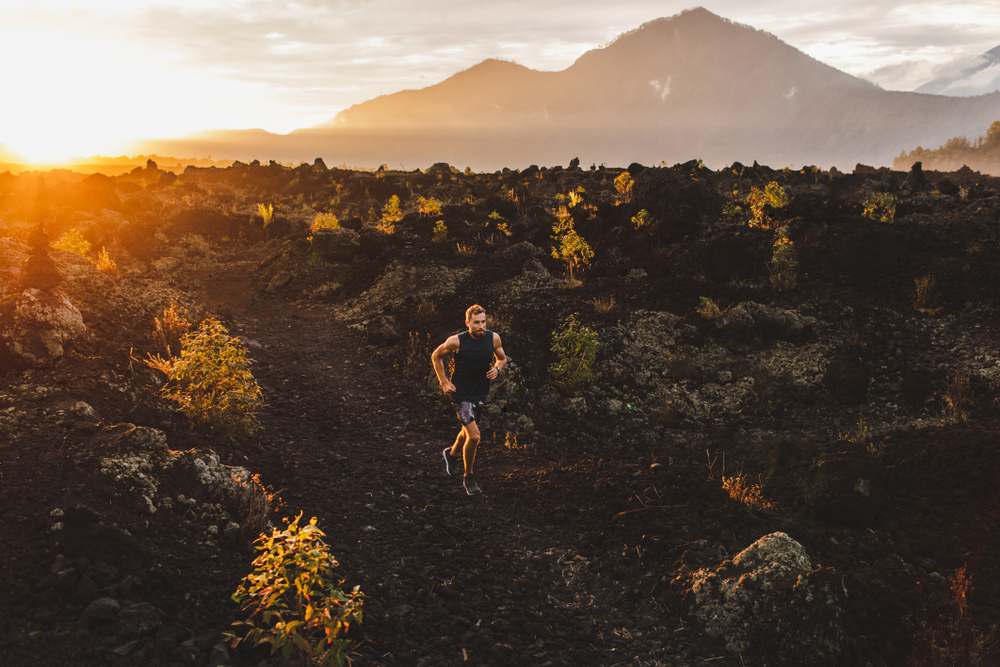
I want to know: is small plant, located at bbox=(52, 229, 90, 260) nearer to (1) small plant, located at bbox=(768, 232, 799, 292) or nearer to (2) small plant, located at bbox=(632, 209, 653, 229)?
(2) small plant, located at bbox=(632, 209, 653, 229)

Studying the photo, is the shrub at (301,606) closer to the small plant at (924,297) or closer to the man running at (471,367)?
the man running at (471,367)

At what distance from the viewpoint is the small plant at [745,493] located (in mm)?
5266

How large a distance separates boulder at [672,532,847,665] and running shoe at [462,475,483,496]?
8.22 feet

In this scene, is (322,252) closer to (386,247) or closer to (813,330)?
(386,247)

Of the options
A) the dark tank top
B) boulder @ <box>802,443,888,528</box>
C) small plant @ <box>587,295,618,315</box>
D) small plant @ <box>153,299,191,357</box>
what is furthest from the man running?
small plant @ <box>153,299,191,357</box>

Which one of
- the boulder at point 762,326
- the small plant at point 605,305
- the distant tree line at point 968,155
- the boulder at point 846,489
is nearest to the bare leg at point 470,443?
the boulder at point 846,489

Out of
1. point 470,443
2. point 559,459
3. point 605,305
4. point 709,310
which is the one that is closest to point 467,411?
point 470,443

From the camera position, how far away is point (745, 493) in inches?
214

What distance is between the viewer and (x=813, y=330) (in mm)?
9258

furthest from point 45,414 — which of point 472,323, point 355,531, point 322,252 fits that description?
point 322,252

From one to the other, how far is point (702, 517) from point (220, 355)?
5.97 metres

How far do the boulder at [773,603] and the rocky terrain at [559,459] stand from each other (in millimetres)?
20

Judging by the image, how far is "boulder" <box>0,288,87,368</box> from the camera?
19.2 ft

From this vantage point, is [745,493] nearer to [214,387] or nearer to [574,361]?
[574,361]
